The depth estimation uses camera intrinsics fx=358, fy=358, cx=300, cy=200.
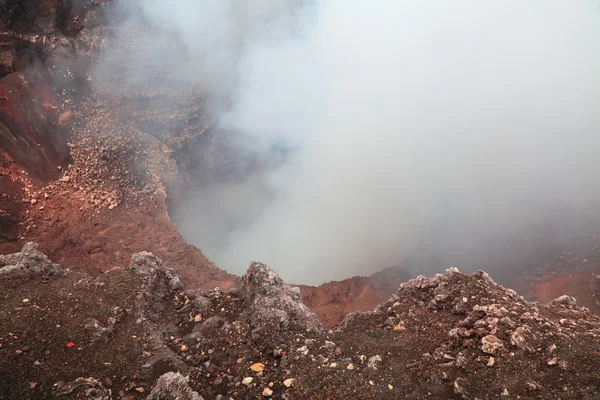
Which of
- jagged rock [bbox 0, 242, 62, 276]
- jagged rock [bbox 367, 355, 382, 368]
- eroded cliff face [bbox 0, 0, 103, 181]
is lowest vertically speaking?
jagged rock [bbox 367, 355, 382, 368]

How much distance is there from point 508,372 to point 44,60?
63.7 ft

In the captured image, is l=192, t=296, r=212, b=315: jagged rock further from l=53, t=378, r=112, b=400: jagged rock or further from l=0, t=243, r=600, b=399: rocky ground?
l=53, t=378, r=112, b=400: jagged rock

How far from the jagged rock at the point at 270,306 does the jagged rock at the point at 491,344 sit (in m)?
2.76

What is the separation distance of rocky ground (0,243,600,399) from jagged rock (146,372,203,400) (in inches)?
0.6

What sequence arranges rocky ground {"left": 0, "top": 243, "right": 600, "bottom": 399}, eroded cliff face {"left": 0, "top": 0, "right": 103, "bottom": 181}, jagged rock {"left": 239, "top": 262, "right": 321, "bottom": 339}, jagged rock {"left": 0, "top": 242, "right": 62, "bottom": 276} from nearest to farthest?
rocky ground {"left": 0, "top": 243, "right": 600, "bottom": 399}, jagged rock {"left": 239, "top": 262, "right": 321, "bottom": 339}, jagged rock {"left": 0, "top": 242, "right": 62, "bottom": 276}, eroded cliff face {"left": 0, "top": 0, "right": 103, "bottom": 181}

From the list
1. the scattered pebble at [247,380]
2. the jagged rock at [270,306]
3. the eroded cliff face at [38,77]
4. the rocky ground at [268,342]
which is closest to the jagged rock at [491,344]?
the rocky ground at [268,342]

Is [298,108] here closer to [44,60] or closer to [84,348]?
[44,60]

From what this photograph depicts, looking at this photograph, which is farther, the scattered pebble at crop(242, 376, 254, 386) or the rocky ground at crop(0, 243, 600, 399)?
the scattered pebble at crop(242, 376, 254, 386)

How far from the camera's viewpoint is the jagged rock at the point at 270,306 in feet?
21.0

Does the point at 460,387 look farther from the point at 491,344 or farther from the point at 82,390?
the point at 82,390

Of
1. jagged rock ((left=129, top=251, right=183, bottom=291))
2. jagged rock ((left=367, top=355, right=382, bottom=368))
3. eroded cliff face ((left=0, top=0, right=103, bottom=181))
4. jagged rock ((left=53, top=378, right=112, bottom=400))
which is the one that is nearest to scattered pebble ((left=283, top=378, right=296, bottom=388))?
jagged rock ((left=367, top=355, right=382, bottom=368))

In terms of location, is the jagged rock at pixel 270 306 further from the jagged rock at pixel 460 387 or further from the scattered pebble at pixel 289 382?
the jagged rock at pixel 460 387

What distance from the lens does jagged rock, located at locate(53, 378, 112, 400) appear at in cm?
461

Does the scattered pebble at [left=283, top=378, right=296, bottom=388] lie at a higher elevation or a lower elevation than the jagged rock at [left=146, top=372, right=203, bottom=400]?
lower
